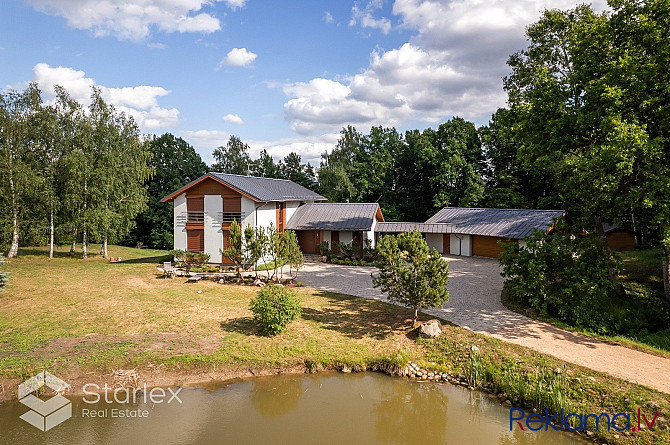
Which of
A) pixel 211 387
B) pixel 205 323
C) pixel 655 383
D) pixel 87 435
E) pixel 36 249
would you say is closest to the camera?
pixel 87 435

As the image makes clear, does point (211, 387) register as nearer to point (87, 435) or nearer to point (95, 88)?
point (87, 435)

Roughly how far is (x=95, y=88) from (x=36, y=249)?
14623mm

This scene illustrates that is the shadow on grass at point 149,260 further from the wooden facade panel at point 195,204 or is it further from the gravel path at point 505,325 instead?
the gravel path at point 505,325

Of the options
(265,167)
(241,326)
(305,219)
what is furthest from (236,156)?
(241,326)

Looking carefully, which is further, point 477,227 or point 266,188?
point 477,227

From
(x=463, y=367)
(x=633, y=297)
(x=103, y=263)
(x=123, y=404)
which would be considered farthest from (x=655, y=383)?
(x=103, y=263)

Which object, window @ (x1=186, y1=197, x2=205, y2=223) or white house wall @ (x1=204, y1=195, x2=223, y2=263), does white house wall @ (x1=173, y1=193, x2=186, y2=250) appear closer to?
window @ (x1=186, y1=197, x2=205, y2=223)

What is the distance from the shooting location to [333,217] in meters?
30.0

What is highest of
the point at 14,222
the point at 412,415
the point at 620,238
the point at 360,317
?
the point at 14,222

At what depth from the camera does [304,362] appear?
11.6 m

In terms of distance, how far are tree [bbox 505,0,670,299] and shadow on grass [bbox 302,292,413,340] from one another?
822 cm

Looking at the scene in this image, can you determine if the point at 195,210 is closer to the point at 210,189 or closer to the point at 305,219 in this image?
the point at 210,189

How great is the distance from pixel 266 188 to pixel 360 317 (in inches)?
594

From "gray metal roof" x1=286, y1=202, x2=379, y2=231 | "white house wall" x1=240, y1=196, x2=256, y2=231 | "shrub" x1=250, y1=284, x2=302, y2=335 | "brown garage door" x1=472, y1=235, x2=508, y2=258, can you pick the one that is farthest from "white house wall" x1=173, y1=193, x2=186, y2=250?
"brown garage door" x1=472, y1=235, x2=508, y2=258
